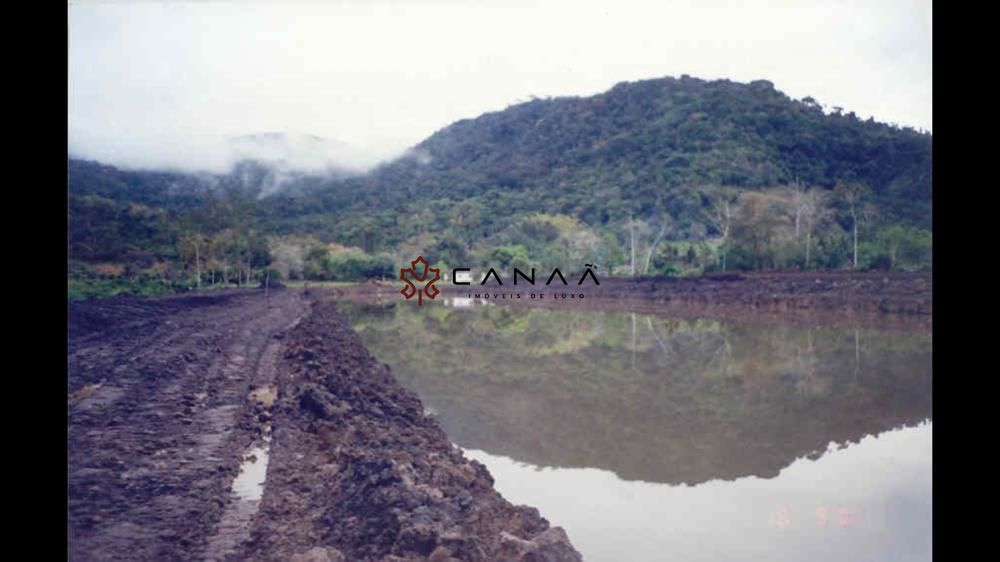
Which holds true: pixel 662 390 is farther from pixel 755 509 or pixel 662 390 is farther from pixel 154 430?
pixel 154 430

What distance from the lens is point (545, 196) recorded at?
10.9 meters

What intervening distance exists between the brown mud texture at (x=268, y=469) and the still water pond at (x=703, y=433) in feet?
2.01

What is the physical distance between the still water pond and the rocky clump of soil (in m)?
0.46

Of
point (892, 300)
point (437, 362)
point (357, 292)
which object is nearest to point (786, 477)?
point (437, 362)

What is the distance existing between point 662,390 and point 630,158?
479cm

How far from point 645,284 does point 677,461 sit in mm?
12889

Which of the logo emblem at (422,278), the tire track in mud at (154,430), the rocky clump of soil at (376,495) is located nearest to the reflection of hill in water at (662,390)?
the rocky clump of soil at (376,495)

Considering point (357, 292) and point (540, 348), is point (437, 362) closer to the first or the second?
point (540, 348)

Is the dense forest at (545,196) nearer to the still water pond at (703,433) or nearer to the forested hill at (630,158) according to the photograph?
the forested hill at (630,158)

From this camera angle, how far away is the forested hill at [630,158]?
1023 centimetres

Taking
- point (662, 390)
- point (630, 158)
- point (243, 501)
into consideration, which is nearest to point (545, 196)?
point (630, 158)

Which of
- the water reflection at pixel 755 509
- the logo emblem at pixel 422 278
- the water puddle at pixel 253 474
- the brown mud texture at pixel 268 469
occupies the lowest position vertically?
the water reflection at pixel 755 509

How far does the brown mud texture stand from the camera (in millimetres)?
3199
